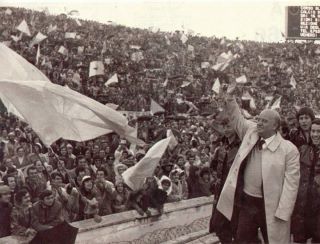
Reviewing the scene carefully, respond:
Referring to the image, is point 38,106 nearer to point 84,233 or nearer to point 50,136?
point 50,136

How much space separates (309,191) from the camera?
491 centimetres

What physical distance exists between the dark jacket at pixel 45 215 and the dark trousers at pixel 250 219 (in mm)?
1840

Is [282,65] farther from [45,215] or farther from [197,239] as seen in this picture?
[45,215]

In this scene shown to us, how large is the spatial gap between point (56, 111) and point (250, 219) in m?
1.75

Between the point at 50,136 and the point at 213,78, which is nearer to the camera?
the point at 50,136

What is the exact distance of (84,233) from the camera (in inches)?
231

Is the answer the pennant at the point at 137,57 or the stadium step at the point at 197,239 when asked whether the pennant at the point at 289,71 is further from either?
the stadium step at the point at 197,239

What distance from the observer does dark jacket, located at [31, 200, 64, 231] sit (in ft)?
18.3

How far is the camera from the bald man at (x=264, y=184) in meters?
4.34

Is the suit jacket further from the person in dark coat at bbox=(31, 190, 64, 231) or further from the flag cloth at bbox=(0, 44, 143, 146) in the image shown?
the person in dark coat at bbox=(31, 190, 64, 231)

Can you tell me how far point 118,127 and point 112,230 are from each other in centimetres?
149

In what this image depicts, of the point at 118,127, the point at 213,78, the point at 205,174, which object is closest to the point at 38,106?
the point at 118,127

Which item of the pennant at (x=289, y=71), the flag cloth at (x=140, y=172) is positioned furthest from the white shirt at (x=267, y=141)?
the pennant at (x=289, y=71)

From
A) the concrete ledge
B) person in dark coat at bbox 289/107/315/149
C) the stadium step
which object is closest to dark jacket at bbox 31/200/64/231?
the concrete ledge
